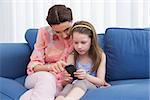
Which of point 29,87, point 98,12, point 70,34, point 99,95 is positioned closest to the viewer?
point 99,95

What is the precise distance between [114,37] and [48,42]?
1.35ft

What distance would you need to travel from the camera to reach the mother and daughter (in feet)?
4.48

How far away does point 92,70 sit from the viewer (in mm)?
1594

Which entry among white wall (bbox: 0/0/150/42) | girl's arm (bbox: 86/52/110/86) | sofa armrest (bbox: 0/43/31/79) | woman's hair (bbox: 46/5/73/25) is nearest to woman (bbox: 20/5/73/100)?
woman's hair (bbox: 46/5/73/25)

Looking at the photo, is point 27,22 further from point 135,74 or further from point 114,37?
point 135,74

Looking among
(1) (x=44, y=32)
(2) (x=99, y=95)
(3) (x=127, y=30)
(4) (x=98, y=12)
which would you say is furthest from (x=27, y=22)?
(2) (x=99, y=95)

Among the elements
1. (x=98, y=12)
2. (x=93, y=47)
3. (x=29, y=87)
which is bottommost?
(x=29, y=87)

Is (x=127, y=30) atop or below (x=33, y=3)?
below

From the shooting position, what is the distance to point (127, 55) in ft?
5.70

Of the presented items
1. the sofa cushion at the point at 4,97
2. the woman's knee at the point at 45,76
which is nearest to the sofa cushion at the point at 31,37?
the woman's knee at the point at 45,76

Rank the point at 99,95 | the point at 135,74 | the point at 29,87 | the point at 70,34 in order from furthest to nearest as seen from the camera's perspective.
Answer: the point at 135,74
the point at 70,34
the point at 29,87
the point at 99,95

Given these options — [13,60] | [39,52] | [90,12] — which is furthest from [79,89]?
[90,12]

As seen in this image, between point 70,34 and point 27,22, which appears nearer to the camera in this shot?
point 70,34

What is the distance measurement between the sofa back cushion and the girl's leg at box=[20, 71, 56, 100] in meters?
0.48
